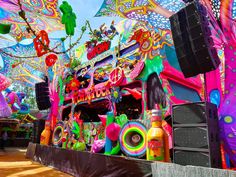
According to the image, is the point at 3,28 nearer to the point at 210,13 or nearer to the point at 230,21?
the point at 210,13

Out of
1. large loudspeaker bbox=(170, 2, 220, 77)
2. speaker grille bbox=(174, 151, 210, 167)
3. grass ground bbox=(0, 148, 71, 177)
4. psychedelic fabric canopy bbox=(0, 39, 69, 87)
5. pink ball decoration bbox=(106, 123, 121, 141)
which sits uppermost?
psychedelic fabric canopy bbox=(0, 39, 69, 87)

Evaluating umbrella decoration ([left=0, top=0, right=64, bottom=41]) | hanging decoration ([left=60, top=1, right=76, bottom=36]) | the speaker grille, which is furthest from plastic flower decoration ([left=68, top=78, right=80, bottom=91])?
the speaker grille

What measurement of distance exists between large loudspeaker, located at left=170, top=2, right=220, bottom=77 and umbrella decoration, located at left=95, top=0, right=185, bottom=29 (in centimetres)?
94

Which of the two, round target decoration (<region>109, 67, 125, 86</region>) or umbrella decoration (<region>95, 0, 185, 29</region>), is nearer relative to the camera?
umbrella decoration (<region>95, 0, 185, 29</region>)

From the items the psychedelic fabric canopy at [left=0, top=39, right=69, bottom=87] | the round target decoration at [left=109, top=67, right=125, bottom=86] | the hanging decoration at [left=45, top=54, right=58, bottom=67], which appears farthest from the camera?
the psychedelic fabric canopy at [left=0, top=39, right=69, bottom=87]

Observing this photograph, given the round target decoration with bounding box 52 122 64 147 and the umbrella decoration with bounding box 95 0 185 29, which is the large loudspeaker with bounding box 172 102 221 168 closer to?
the umbrella decoration with bounding box 95 0 185 29

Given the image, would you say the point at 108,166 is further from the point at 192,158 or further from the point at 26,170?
the point at 26,170

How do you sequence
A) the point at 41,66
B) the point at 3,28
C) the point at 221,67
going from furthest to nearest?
1. the point at 41,66
2. the point at 3,28
3. the point at 221,67

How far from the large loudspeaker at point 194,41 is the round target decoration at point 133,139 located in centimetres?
202

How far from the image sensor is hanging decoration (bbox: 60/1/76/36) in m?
6.23

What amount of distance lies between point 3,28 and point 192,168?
4.91 metres

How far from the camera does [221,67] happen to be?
15.7ft

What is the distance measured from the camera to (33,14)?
980 cm

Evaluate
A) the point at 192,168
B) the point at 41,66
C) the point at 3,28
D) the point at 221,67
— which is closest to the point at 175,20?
the point at 221,67
